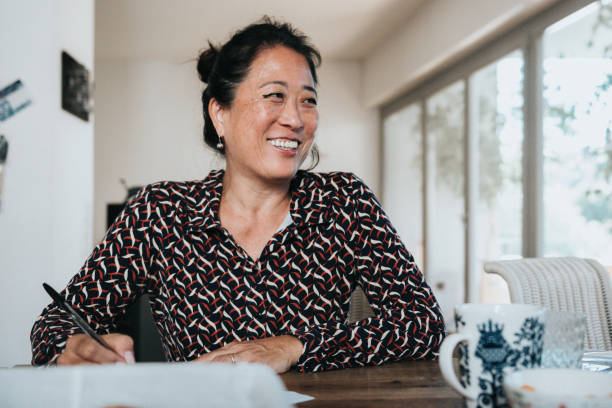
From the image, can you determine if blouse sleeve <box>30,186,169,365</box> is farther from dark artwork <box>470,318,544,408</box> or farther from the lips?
dark artwork <box>470,318,544,408</box>

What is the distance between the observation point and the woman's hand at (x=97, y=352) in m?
0.82

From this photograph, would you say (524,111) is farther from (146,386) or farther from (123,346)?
(146,386)

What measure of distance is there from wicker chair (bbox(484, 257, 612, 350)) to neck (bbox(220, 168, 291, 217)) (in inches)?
21.7

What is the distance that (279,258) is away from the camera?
115 centimetres

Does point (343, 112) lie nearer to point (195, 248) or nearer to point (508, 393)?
point (195, 248)

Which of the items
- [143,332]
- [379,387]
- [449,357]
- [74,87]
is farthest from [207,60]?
[143,332]

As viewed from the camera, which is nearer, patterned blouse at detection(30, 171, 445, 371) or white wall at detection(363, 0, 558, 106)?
patterned blouse at detection(30, 171, 445, 371)

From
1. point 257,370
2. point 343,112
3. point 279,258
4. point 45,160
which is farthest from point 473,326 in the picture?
point 343,112

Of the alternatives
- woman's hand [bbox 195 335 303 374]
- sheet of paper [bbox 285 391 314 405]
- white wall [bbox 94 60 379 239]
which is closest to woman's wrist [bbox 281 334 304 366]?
woman's hand [bbox 195 335 303 374]

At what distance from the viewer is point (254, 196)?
49.9 inches

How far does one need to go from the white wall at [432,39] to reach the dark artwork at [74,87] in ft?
8.21

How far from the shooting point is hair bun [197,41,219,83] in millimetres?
1377

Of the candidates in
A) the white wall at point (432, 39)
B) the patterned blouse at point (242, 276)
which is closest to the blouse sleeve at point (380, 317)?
the patterned blouse at point (242, 276)

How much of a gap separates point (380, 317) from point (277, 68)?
586 mm
